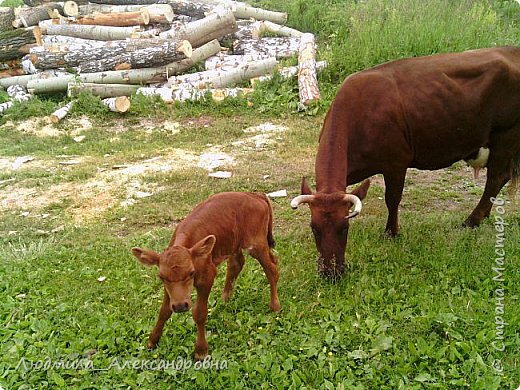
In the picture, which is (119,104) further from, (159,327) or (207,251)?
(207,251)

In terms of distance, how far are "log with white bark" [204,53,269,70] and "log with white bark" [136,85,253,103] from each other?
4.95ft

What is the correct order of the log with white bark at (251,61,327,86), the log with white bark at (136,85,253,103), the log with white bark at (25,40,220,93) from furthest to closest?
the log with white bark at (25,40,220,93), the log with white bark at (251,61,327,86), the log with white bark at (136,85,253,103)

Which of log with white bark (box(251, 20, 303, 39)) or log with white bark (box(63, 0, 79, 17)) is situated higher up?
log with white bark (box(63, 0, 79, 17))

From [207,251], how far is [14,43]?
13.3 meters

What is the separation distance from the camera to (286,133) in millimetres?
10070

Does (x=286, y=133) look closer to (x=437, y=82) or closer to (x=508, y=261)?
(x=437, y=82)

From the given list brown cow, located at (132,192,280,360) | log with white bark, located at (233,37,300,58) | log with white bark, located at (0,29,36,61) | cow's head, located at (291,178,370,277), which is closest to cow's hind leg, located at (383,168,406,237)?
cow's head, located at (291,178,370,277)

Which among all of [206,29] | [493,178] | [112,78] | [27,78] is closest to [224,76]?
[206,29]

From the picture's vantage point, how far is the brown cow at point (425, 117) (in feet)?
18.5

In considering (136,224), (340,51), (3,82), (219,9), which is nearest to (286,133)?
(340,51)

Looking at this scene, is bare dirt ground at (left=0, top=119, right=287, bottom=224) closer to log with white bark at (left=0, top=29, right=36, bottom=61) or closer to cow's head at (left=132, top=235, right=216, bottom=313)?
cow's head at (left=132, top=235, right=216, bottom=313)

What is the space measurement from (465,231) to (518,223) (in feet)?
2.62

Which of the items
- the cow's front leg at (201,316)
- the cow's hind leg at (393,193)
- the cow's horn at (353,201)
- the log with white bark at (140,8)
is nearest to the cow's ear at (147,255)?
the cow's front leg at (201,316)

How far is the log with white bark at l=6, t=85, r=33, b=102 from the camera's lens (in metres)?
12.5
